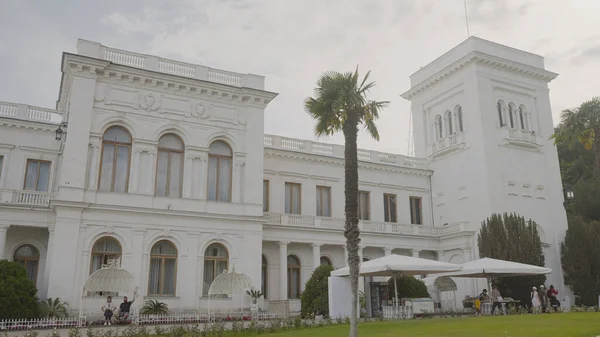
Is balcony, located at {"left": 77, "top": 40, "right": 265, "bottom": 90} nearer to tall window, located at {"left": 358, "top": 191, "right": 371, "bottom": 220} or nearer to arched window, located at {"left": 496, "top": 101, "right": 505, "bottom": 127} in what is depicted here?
tall window, located at {"left": 358, "top": 191, "right": 371, "bottom": 220}

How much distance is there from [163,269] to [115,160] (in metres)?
5.70

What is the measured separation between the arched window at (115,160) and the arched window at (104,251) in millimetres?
2447

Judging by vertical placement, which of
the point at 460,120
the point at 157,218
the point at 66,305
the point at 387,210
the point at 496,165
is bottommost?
the point at 66,305

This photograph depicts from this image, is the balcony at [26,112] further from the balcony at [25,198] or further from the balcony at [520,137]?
the balcony at [520,137]

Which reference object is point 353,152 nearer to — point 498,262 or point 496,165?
point 498,262

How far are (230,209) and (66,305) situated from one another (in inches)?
342

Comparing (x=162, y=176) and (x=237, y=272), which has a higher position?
(x=162, y=176)

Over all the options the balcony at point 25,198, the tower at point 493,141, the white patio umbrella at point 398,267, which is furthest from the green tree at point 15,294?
the tower at point 493,141

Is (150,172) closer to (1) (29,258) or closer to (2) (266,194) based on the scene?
(1) (29,258)

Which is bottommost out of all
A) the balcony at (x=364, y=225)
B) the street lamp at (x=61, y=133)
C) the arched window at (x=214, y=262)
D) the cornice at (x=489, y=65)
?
the arched window at (x=214, y=262)

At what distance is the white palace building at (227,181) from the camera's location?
80.2ft

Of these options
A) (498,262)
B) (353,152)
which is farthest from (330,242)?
(353,152)

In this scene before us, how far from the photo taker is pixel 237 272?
25.9m

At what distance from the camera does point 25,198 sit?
2502 cm
